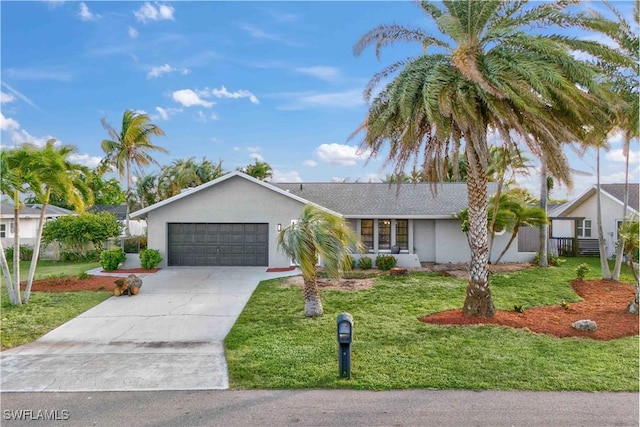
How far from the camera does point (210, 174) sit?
110ft

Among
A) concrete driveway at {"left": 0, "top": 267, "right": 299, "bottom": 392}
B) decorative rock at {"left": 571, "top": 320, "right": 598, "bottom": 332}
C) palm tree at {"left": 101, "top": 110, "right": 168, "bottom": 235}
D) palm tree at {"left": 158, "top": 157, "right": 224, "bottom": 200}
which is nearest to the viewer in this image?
concrete driveway at {"left": 0, "top": 267, "right": 299, "bottom": 392}

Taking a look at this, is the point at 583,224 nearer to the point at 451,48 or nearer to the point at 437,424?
the point at 451,48

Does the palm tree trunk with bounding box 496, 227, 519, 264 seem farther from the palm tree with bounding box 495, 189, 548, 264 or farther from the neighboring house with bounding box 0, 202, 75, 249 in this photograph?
the neighboring house with bounding box 0, 202, 75, 249

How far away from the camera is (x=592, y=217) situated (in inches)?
894

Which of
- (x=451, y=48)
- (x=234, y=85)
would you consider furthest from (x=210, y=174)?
(x=451, y=48)

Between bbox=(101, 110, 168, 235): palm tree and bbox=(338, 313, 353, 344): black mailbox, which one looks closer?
bbox=(338, 313, 353, 344): black mailbox

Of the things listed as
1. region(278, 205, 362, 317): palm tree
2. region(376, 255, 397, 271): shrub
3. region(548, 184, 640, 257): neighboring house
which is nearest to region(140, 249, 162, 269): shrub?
region(278, 205, 362, 317): palm tree

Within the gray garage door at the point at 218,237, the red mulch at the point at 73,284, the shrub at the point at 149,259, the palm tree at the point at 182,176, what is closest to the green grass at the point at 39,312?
the red mulch at the point at 73,284

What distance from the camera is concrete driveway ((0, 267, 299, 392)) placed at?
20.5ft

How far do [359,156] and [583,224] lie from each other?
65.0ft

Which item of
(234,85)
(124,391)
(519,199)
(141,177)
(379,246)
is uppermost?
(234,85)

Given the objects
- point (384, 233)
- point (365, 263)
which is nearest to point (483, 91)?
point (365, 263)

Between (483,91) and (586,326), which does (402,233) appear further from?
(483,91)

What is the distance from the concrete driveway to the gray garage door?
4.52m
